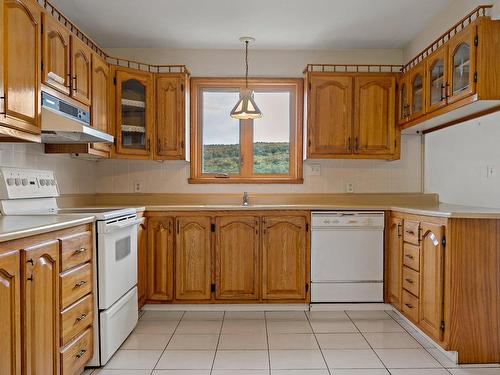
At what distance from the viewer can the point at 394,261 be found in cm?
315

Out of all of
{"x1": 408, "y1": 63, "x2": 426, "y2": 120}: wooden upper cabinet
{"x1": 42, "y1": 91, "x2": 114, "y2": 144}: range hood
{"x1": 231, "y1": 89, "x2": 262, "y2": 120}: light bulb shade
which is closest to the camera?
{"x1": 42, "y1": 91, "x2": 114, "y2": 144}: range hood

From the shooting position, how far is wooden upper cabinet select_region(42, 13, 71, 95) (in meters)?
2.23

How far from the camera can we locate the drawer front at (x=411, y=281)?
2.68 m

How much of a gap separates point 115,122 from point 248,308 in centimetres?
197

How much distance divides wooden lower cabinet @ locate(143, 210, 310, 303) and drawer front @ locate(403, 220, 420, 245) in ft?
2.53

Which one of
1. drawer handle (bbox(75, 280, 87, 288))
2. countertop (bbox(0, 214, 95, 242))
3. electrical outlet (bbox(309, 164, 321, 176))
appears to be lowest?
drawer handle (bbox(75, 280, 87, 288))

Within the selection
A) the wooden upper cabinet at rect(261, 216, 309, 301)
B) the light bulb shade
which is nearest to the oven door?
the wooden upper cabinet at rect(261, 216, 309, 301)

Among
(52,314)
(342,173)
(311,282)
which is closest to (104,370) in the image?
(52,314)

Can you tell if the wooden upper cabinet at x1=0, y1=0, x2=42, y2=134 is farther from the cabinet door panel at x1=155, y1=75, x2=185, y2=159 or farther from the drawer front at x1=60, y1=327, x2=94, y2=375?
the cabinet door panel at x1=155, y1=75, x2=185, y2=159

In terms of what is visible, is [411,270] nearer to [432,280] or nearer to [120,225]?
[432,280]

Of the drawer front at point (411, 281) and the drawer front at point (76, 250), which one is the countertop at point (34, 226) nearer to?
the drawer front at point (76, 250)

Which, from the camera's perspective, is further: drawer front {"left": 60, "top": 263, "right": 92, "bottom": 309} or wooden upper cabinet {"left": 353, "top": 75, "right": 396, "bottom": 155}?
wooden upper cabinet {"left": 353, "top": 75, "right": 396, "bottom": 155}

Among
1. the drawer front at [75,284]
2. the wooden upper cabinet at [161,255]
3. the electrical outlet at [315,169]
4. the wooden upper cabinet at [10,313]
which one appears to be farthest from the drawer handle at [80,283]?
the electrical outlet at [315,169]

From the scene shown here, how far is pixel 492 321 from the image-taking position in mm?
2227
